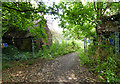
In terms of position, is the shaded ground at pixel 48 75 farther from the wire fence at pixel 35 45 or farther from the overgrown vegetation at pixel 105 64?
the wire fence at pixel 35 45

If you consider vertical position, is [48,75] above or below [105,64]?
below

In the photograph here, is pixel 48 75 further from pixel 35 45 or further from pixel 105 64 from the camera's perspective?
pixel 35 45

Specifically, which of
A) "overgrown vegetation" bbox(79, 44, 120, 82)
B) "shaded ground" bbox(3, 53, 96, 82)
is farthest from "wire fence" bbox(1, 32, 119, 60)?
"shaded ground" bbox(3, 53, 96, 82)

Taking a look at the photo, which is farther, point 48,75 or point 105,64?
point 48,75

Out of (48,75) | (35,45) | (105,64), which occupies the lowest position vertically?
(48,75)

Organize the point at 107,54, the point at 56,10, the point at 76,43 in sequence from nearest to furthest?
the point at 56,10 < the point at 107,54 < the point at 76,43

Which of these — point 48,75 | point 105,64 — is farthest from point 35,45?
point 105,64

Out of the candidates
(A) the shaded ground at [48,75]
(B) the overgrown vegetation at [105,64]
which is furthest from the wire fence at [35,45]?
(A) the shaded ground at [48,75]

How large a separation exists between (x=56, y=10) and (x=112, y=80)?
3.11m

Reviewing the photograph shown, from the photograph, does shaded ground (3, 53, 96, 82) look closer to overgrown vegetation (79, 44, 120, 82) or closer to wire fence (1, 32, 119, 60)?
overgrown vegetation (79, 44, 120, 82)

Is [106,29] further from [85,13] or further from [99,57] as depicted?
[85,13]

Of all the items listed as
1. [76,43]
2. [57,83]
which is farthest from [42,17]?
[76,43]

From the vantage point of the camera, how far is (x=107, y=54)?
161 inches

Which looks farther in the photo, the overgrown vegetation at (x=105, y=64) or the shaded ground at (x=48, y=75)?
the shaded ground at (x=48, y=75)
